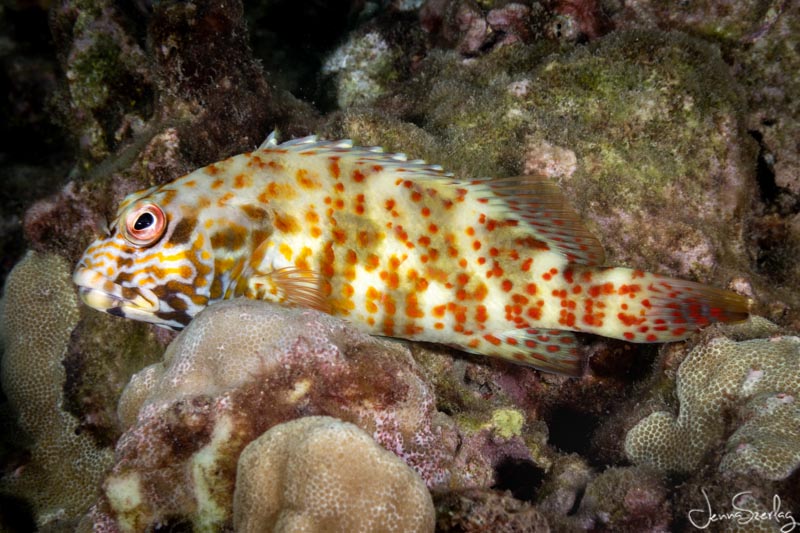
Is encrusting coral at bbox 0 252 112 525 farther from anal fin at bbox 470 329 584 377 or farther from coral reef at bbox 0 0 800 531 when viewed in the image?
anal fin at bbox 470 329 584 377

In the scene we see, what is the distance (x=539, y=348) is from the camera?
12.1ft

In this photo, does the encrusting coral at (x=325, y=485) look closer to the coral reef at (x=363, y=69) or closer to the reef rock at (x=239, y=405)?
the reef rock at (x=239, y=405)

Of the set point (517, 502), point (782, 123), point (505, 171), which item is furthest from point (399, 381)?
point (782, 123)

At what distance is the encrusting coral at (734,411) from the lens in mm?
2873

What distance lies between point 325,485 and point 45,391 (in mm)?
3557

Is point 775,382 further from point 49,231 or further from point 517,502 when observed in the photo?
point 49,231

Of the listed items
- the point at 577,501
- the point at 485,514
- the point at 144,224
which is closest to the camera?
the point at 485,514

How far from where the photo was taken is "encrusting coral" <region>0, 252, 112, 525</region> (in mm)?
4352

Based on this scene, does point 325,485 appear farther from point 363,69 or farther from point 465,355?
point 363,69

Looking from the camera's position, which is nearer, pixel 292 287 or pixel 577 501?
pixel 292 287

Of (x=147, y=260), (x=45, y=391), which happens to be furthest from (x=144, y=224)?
(x=45, y=391)

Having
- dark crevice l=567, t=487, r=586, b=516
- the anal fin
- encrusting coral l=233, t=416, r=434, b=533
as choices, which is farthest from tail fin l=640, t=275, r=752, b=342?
encrusting coral l=233, t=416, r=434, b=533

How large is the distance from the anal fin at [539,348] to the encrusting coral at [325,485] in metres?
1.56

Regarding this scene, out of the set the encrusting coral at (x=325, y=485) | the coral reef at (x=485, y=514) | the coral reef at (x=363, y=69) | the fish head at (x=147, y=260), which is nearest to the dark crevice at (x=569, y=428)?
the coral reef at (x=485, y=514)
